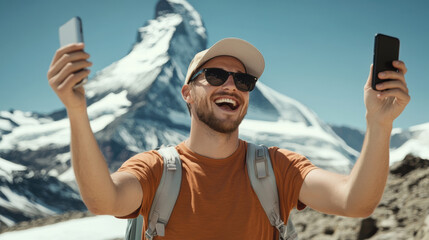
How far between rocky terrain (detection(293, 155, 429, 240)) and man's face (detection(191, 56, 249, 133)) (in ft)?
14.3

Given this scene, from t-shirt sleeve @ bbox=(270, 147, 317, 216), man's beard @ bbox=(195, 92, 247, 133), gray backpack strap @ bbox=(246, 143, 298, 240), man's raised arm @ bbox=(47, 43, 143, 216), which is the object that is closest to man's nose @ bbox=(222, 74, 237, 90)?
man's beard @ bbox=(195, 92, 247, 133)

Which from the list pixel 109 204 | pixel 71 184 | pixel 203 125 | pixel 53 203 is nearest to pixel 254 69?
pixel 203 125

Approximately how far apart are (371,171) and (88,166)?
179 cm

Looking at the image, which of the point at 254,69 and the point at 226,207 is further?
the point at 254,69

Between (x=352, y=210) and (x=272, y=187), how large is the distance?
584 millimetres

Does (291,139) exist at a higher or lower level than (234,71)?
higher

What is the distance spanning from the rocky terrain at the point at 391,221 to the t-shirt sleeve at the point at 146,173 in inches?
191

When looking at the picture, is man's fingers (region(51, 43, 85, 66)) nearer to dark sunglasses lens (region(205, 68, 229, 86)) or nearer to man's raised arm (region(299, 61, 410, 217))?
dark sunglasses lens (region(205, 68, 229, 86))

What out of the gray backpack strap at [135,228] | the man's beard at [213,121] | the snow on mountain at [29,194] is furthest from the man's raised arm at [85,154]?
the snow on mountain at [29,194]

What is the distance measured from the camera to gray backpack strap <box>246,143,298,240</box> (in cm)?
316

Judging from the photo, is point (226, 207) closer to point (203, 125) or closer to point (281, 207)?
point (281, 207)

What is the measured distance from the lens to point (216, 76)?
11.9ft

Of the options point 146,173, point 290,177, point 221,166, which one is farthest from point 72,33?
point 290,177

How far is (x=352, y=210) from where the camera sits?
9.61 ft
